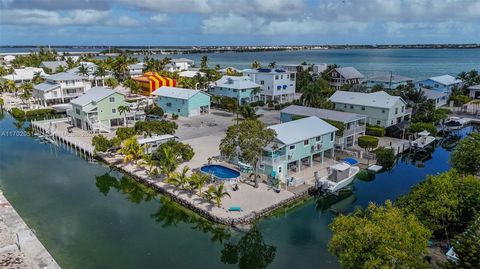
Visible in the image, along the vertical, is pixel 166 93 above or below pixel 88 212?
above

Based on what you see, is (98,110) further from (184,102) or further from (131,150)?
(131,150)

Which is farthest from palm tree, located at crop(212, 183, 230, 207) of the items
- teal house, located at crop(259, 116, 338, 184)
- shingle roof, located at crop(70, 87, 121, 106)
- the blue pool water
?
shingle roof, located at crop(70, 87, 121, 106)

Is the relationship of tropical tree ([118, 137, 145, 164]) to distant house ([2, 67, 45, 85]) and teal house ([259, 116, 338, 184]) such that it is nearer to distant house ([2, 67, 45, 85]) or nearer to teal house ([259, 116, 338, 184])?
teal house ([259, 116, 338, 184])

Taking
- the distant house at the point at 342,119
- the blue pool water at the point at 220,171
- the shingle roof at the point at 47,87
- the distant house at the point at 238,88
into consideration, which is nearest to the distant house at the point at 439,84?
the distant house at the point at 238,88

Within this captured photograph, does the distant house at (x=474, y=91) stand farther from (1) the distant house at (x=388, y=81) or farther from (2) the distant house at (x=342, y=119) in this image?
(2) the distant house at (x=342, y=119)

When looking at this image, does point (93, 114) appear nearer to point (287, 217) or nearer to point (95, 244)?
point (95, 244)

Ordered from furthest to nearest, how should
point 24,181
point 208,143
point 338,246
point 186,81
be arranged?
point 186,81, point 208,143, point 24,181, point 338,246

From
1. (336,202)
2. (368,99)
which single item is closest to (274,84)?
(368,99)

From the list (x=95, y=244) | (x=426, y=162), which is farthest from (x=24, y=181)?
(x=426, y=162)
